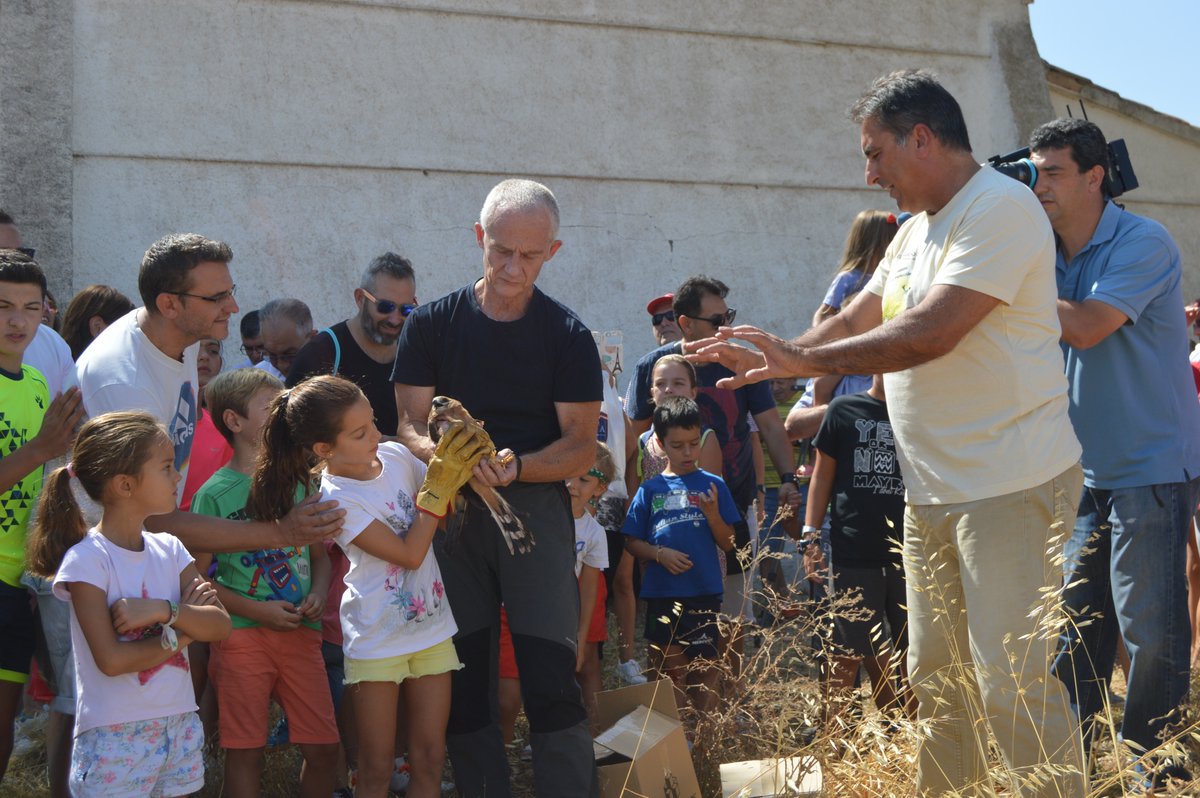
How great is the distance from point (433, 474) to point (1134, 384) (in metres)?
2.54

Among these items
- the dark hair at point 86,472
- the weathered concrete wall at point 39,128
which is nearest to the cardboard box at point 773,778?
the dark hair at point 86,472

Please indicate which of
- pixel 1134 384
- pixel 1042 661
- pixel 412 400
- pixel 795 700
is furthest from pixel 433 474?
pixel 1134 384

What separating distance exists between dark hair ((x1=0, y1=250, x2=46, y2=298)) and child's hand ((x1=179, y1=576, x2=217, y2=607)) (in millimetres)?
1348

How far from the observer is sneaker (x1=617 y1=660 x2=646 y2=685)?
5.90m

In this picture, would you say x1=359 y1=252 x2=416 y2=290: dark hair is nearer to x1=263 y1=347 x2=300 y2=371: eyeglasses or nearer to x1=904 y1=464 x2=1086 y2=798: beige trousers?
x1=263 y1=347 x2=300 y2=371: eyeglasses

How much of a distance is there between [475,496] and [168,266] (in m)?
1.42

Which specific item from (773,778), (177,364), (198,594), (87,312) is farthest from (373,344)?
(773,778)

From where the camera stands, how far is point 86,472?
343 cm

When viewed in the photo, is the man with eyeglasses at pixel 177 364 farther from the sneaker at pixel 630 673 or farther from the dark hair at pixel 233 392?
the sneaker at pixel 630 673

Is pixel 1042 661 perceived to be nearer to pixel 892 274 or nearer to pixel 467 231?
pixel 892 274

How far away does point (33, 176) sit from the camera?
838 centimetres

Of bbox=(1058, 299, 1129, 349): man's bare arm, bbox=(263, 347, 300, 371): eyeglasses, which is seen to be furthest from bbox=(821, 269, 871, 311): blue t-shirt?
bbox=(263, 347, 300, 371): eyeglasses

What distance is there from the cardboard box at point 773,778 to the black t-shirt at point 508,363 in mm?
1289

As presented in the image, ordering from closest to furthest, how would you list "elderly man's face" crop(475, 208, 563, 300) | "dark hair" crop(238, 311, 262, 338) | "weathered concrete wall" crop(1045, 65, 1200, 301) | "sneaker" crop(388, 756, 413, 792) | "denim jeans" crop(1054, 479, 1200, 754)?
"elderly man's face" crop(475, 208, 563, 300)
"denim jeans" crop(1054, 479, 1200, 754)
"sneaker" crop(388, 756, 413, 792)
"dark hair" crop(238, 311, 262, 338)
"weathered concrete wall" crop(1045, 65, 1200, 301)
